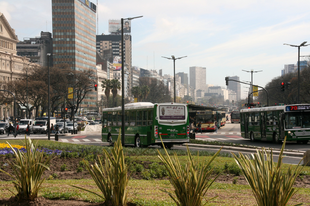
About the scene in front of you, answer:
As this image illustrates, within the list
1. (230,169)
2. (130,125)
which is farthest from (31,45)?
(230,169)

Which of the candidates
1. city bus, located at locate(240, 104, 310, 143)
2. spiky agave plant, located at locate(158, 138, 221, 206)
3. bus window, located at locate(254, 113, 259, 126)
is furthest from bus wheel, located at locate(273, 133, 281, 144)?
spiky agave plant, located at locate(158, 138, 221, 206)

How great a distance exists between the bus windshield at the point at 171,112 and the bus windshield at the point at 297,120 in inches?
330

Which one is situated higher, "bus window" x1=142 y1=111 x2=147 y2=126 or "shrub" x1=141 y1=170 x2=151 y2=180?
"bus window" x1=142 y1=111 x2=147 y2=126

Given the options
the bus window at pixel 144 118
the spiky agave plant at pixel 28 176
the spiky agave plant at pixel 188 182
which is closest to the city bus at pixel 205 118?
the bus window at pixel 144 118

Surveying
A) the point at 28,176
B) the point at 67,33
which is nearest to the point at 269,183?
the point at 28,176

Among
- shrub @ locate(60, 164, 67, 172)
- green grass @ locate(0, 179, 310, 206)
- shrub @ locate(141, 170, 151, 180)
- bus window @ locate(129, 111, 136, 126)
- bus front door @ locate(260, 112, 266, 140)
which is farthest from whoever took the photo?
bus front door @ locate(260, 112, 266, 140)

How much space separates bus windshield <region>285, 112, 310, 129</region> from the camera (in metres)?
25.6

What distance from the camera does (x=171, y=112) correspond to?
2198 cm

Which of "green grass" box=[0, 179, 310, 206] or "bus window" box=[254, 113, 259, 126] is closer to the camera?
"green grass" box=[0, 179, 310, 206]

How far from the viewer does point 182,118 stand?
22094 millimetres

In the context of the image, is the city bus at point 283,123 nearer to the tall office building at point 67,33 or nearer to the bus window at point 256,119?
the bus window at point 256,119

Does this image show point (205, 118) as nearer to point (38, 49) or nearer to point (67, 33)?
point (67, 33)

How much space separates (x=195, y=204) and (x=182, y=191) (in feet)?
0.74

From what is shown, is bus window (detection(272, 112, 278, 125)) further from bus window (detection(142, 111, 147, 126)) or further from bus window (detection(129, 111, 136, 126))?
bus window (detection(129, 111, 136, 126))
